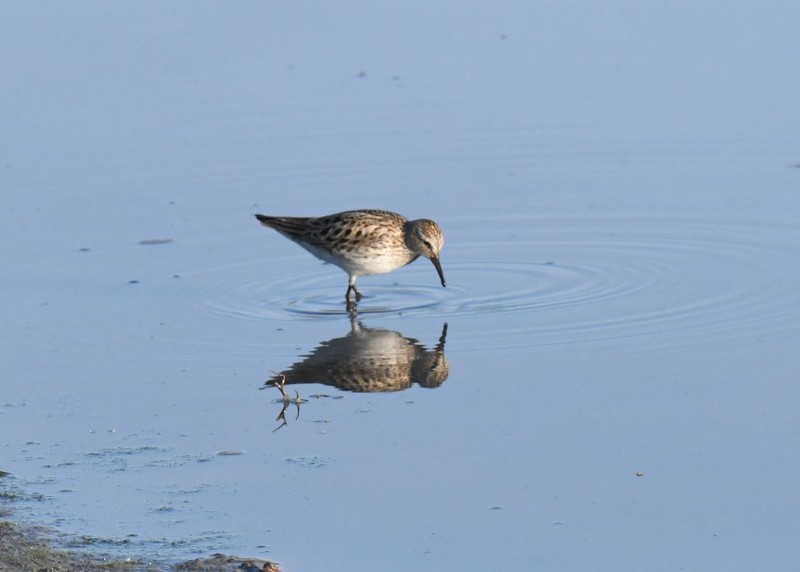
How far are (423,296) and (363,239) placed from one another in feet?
2.09

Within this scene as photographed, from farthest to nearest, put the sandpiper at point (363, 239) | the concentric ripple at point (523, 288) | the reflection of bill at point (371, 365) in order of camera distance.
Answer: the sandpiper at point (363, 239) < the concentric ripple at point (523, 288) < the reflection of bill at point (371, 365)

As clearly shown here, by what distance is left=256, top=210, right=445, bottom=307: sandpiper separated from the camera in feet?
36.1

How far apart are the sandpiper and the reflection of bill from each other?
1181 mm

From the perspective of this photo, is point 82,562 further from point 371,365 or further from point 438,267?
point 438,267

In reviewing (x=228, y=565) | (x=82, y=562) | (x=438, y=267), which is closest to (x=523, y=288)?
(x=438, y=267)

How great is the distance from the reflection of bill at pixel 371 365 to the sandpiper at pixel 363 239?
3.88 feet

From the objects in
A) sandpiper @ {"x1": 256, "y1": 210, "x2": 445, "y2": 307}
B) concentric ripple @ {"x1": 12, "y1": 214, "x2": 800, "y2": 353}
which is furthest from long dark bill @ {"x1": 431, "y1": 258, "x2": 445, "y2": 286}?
concentric ripple @ {"x1": 12, "y1": 214, "x2": 800, "y2": 353}

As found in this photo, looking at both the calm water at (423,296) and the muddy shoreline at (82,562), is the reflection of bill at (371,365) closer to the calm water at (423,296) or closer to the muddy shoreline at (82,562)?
the calm water at (423,296)

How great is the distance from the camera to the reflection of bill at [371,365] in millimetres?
8844

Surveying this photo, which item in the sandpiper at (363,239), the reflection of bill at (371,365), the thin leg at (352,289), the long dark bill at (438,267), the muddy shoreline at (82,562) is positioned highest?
the sandpiper at (363,239)

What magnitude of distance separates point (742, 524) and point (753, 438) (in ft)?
3.43

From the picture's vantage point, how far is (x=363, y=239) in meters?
11.1

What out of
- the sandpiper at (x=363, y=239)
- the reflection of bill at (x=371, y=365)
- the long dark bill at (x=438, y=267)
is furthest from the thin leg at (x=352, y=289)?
the reflection of bill at (x=371, y=365)

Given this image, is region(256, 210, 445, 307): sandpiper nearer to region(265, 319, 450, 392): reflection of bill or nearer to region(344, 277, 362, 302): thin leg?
region(344, 277, 362, 302): thin leg
